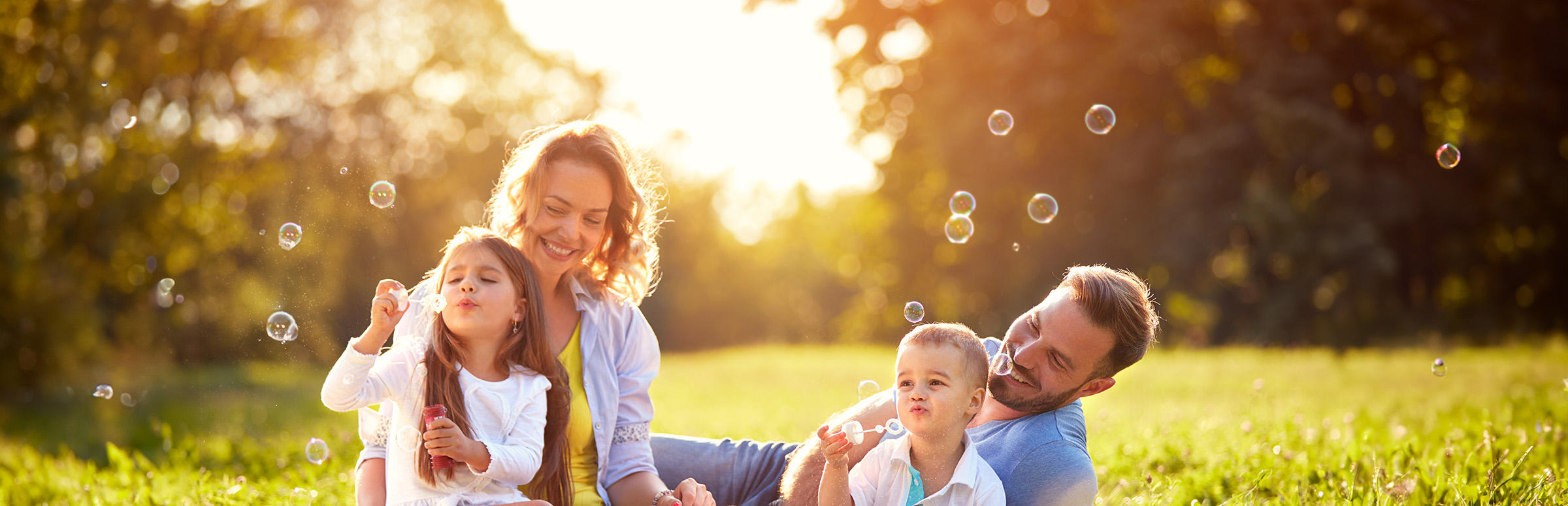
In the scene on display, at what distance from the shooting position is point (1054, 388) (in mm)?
3133

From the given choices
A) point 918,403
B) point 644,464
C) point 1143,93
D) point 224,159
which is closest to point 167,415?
point 224,159

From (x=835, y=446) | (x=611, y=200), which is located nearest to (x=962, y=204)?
(x=611, y=200)

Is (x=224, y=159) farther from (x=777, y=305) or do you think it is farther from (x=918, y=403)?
(x=777, y=305)

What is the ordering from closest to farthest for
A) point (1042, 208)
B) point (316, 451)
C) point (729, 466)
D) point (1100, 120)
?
1. point (316, 451)
2. point (729, 466)
3. point (1042, 208)
4. point (1100, 120)

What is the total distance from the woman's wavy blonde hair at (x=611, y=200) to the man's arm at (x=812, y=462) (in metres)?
1.03

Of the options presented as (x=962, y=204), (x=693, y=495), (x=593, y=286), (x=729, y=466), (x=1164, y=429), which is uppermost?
(x=962, y=204)

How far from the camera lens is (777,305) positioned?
1534 inches

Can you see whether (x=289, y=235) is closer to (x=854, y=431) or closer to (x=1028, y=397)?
(x=854, y=431)

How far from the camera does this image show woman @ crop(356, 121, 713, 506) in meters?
3.53

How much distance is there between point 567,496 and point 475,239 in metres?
0.86

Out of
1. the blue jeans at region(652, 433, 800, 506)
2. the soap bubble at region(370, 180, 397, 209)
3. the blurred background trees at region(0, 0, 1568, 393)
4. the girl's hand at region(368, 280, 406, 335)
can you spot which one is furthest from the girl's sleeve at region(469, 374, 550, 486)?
the blurred background trees at region(0, 0, 1568, 393)

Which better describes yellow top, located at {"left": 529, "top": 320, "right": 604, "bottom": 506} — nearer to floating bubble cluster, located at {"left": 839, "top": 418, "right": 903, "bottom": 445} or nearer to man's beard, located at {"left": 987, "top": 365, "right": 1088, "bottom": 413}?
floating bubble cluster, located at {"left": 839, "top": 418, "right": 903, "bottom": 445}

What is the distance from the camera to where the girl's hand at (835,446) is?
104 inches

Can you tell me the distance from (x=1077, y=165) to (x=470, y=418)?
14.7 m
